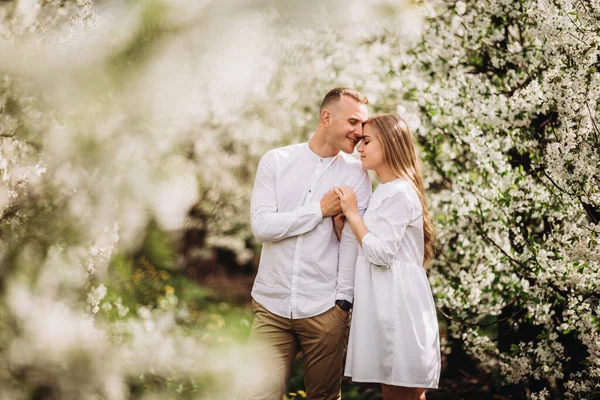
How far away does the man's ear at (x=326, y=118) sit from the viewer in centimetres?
334

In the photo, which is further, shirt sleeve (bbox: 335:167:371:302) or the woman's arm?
shirt sleeve (bbox: 335:167:371:302)

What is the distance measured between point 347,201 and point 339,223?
16 cm

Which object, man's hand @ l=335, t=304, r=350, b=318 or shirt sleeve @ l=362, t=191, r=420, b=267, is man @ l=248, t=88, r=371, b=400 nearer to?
man's hand @ l=335, t=304, r=350, b=318

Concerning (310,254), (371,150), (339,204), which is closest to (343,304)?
(310,254)

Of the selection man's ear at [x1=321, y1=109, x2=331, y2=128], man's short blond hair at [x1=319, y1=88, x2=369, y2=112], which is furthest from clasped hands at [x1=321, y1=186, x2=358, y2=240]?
man's short blond hair at [x1=319, y1=88, x2=369, y2=112]

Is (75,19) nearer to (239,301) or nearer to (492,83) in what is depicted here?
(492,83)

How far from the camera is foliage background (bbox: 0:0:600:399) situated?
1156 millimetres

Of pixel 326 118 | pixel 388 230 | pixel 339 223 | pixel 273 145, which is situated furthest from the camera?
pixel 273 145

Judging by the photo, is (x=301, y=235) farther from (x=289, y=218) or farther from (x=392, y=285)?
(x=392, y=285)

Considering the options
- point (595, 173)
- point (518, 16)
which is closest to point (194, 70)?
point (595, 173)

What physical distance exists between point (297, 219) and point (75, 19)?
1.85 m

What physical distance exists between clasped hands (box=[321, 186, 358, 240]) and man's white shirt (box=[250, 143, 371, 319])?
0.11 ft

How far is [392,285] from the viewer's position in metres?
3.09

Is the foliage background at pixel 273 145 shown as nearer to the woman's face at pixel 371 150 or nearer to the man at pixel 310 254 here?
the man at pixel 310 254
